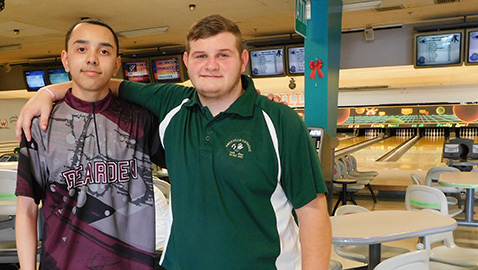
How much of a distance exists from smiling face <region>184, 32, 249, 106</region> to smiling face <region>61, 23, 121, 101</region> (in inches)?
10.6

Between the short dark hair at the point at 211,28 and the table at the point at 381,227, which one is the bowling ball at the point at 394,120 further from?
the short dark hair at the point at 211,28

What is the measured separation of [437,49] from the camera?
5.57 meters

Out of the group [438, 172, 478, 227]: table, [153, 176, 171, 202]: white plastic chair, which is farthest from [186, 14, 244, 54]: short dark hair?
[438, 172, 478, 227]: table

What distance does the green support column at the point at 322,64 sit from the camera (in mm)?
4160

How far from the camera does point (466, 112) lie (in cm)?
1412

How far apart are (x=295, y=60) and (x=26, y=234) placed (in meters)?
5.49

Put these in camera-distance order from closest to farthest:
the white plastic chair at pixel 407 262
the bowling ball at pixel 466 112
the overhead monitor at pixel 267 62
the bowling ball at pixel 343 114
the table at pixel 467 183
→ the white plastic chair at pixel 407 262 < the table at pixel 467 183 < the overhead monitor at pixel 267 62 < the bowling ball at pixel 466 112 < the bowling ball at pixel 343 114

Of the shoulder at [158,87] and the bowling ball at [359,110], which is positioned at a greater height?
the shoulder at [158,87]

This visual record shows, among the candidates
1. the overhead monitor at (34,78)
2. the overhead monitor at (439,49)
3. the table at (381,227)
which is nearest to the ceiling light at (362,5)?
the overhead monitor at (439,49)

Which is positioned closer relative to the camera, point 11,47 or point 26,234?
point 26,234

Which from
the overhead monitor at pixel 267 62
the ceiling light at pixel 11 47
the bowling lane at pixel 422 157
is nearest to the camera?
the overhead monitor at pixel 267 62

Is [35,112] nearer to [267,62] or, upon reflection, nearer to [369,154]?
[267,62]

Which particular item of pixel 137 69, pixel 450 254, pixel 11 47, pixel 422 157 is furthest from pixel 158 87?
pixel 422 157

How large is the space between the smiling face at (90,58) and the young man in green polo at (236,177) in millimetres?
247
